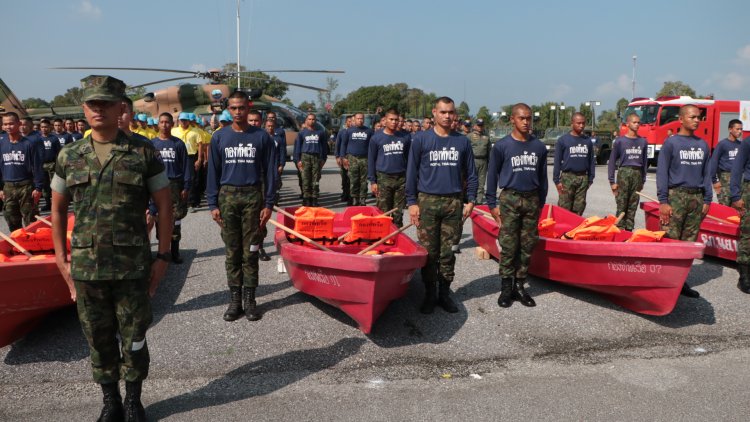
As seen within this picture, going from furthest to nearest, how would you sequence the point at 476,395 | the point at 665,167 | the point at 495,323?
the point at 665,167 < the point at 495,323 < the point at 476,395

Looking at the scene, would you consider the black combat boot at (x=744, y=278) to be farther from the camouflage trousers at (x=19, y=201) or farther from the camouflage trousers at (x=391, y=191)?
the camouflage trousers at (x=19, y=201)

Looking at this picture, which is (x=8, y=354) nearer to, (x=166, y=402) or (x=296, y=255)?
(x=166, y=402)

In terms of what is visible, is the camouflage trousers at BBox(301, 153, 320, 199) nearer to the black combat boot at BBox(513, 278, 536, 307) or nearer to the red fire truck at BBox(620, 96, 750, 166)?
the black combat boot at BBox(513, 278, 536, 307)

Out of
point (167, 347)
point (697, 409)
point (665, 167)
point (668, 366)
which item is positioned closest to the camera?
point (697, 409)

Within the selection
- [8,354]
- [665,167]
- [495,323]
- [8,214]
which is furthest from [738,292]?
[8,214]

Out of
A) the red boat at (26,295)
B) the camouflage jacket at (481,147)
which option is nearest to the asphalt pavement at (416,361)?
the red boat at (26,295)

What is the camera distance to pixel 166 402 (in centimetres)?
→ 378

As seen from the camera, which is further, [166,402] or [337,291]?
[337,291]

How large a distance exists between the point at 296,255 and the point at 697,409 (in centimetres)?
325

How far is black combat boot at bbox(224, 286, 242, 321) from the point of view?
536 cm

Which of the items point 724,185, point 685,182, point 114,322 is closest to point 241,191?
point 114,322

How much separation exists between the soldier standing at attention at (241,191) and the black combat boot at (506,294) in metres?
2.49

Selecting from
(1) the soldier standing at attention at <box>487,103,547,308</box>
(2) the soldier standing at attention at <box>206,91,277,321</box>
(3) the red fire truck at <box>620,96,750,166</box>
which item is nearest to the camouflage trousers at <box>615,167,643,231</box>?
(1) the soldier standing at attention at <box>487,103,547,308</box>

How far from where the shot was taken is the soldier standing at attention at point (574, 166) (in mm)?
8133
